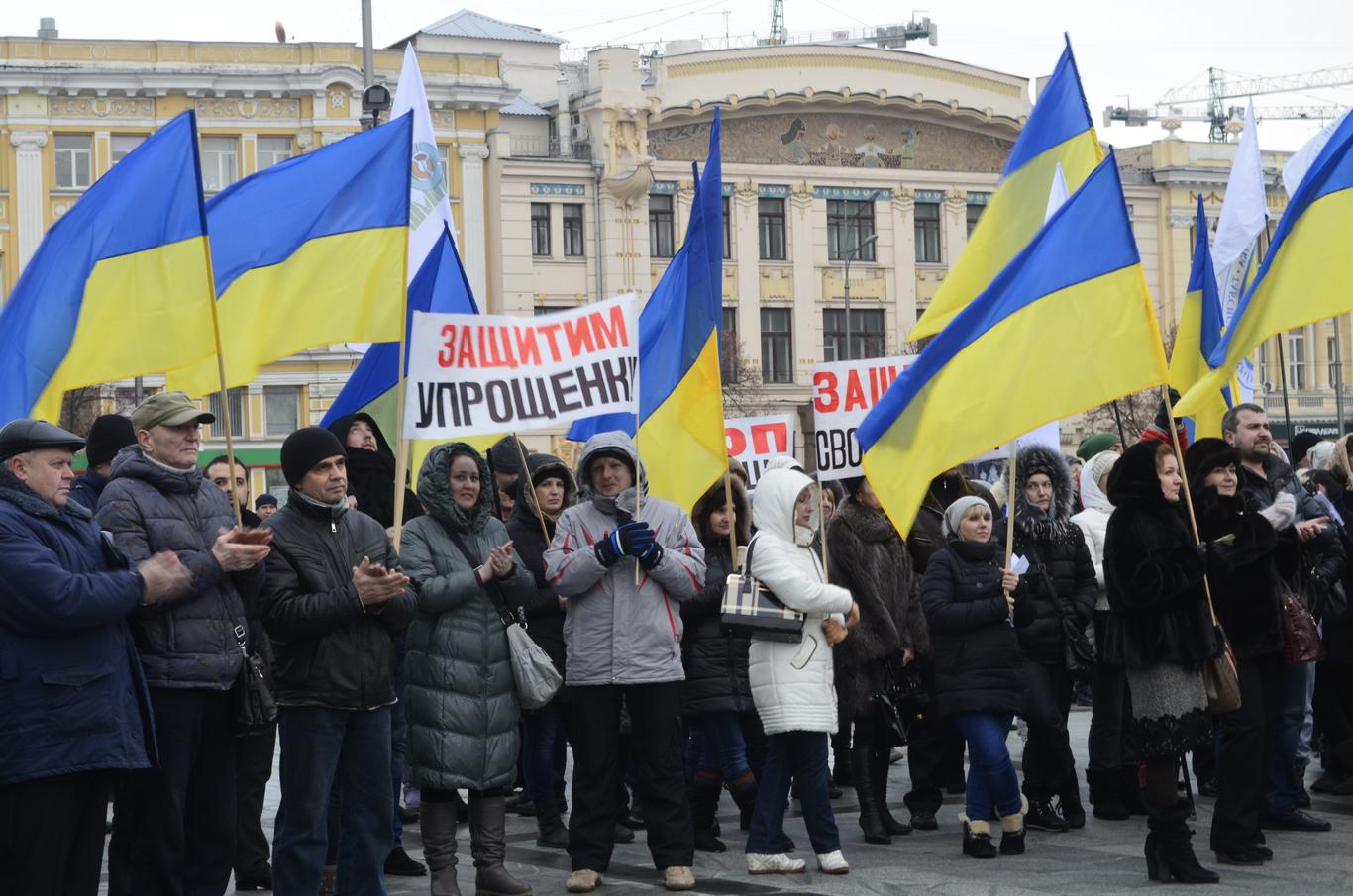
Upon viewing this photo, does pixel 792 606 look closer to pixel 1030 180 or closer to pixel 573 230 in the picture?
pixel 1030 180

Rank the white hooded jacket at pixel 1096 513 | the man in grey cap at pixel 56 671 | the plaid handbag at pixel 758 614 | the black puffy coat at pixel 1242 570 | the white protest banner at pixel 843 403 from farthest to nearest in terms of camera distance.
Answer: the white hooded jacket at pixel 1096 513 → the white protest banner at pixel 843 403 → the plaid handbag at pixel 758 614 → the black puffy coat at pixel 1242 570 → the man in grey cap at pixel 56 671

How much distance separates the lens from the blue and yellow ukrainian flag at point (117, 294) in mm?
7926

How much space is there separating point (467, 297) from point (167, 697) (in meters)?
4.78

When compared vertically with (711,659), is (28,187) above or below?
above

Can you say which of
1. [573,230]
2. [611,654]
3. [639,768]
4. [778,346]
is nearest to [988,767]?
[639,768]

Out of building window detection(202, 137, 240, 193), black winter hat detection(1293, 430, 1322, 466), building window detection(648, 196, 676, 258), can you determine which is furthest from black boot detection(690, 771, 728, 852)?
building window detection(648, 196, 676, 258)

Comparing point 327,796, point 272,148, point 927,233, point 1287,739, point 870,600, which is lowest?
point 1287,739

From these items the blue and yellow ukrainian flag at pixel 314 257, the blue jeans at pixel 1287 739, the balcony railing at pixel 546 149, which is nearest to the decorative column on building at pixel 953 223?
the balcony railing at pixel 546 149

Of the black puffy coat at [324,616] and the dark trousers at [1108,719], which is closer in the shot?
the black puffy coat at [324,616]

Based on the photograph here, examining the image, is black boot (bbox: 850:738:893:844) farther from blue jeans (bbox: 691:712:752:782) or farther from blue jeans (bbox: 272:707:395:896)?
blue jeans (bbox: 272:707:395:896)

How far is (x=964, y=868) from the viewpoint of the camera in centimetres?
908

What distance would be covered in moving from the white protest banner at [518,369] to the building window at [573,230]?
38801mm

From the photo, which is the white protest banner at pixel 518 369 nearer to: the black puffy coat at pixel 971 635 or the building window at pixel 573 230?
the black puffy coat at pixel 971 635

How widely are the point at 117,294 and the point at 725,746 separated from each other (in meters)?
3.80
